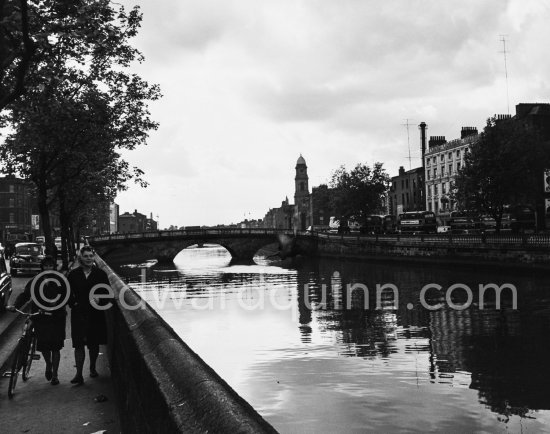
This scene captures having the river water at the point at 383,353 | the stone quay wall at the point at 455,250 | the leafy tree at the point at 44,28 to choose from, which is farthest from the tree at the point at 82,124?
the stone quay wall at the point at 455,250

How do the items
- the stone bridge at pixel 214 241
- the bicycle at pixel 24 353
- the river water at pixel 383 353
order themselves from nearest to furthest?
the bicycle at pixel 24 353
the river water at pixel 383 353
the stone bridge at pixel 214 241

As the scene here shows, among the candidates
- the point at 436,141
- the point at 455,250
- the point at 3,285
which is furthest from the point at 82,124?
the point at 436,141

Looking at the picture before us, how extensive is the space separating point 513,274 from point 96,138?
94.4 feet

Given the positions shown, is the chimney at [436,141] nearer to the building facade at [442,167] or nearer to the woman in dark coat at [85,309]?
the building facade at [442,167]

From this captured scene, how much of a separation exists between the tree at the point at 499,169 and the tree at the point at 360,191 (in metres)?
32.9

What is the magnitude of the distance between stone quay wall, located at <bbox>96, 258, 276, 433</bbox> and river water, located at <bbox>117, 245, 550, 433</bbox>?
6562 mm

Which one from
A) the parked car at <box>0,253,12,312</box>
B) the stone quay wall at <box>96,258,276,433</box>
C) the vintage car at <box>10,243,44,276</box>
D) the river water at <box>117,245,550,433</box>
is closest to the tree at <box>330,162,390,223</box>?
the river water at <box>117,245,550,433</box>

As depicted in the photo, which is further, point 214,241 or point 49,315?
point 214,241

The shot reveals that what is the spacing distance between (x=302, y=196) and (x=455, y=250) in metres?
120

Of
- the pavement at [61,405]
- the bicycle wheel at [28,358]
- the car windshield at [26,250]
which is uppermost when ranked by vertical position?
the car windshield at [26,250]

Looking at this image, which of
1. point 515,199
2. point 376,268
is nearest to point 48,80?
point 376,268

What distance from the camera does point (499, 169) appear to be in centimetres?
5034

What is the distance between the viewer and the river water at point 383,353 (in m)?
11.7

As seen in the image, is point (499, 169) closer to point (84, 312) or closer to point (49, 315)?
point (84, 312)
